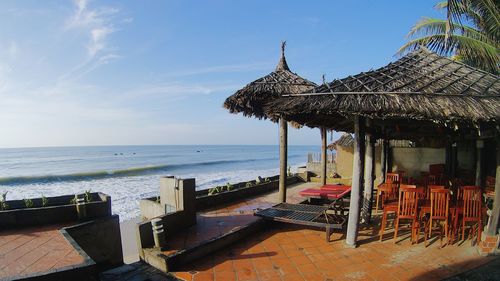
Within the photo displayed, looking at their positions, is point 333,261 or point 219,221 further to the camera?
point 219,221

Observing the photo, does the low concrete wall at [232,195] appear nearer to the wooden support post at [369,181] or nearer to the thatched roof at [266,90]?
the thatched roof at [266,90]

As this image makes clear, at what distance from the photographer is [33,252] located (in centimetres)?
520

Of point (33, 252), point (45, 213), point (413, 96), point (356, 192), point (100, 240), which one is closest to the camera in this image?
point (413, 96)

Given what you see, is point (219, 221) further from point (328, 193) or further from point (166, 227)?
point (328, 193)

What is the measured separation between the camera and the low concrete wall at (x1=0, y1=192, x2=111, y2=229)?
6.64 metres

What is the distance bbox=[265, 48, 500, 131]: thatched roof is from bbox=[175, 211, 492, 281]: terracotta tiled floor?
2.16 metres

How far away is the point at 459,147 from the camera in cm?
1136

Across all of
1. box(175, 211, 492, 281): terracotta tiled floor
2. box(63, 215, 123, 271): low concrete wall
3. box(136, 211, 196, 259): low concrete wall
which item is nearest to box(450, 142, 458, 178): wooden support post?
box(175, 211, 492, 281): terracotta tiled floor

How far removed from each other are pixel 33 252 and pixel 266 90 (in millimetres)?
5732

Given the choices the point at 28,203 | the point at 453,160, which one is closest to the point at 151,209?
the point at 28,203

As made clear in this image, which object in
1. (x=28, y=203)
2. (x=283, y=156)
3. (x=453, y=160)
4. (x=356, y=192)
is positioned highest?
(x=283, y=156)

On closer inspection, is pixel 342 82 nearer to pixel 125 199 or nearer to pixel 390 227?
pixel 390 227

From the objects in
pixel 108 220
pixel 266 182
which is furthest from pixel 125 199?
pixel 108 220

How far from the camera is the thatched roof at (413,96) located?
14.7ft
